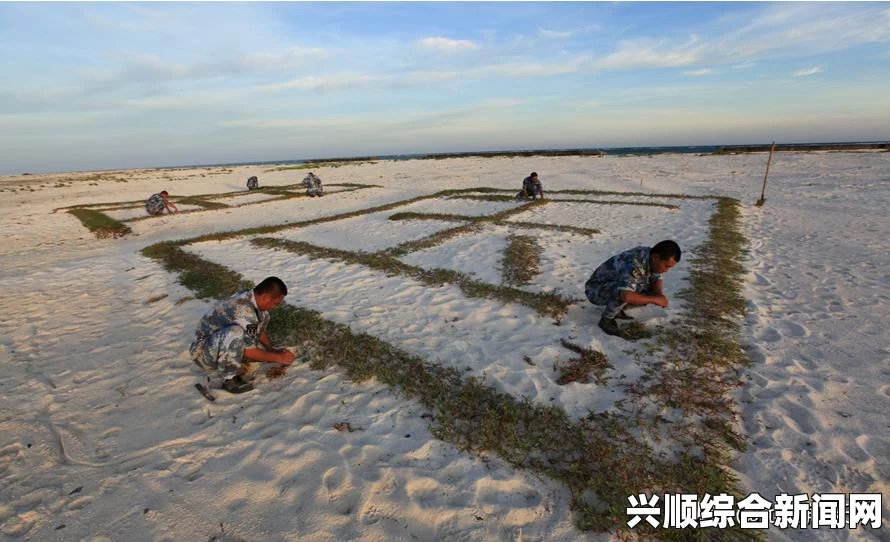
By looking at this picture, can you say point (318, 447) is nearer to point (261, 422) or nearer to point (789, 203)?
point (261, 422)

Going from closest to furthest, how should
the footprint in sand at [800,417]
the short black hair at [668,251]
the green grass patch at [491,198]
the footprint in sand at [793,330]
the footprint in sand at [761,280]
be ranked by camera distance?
the footprint in sand at [800,417] → the short black hair at [668,251] → the footprint in sand at [793,330] → the footprint in sand at [761,280] → the green grass patch at [491,198]

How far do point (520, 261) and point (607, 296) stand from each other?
2849mm

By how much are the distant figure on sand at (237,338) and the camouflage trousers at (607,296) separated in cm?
388

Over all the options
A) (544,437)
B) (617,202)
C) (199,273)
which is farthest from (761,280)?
(199,273)

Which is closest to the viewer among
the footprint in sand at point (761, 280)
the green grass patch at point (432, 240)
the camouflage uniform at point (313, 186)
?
the footprint in sand at point (761, 280)

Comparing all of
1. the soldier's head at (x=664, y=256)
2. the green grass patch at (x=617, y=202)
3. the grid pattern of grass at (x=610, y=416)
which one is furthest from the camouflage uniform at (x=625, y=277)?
the green grass patch at (x=617, y=202)

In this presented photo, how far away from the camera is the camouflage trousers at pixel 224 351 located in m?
4.17

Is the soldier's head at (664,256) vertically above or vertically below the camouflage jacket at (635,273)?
above

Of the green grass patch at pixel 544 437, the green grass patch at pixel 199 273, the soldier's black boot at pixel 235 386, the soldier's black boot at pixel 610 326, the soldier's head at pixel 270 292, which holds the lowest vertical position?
the green grass patch at pixel 544 437

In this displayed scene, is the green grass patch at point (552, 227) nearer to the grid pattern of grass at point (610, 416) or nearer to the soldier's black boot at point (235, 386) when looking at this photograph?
the grid pattern of grass at point (610, 416)

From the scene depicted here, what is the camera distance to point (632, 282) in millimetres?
5043

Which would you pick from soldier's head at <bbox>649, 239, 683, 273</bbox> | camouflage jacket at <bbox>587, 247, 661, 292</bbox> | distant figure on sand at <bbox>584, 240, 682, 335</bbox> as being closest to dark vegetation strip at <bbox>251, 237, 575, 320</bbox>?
distant figure on sand at <bbox>584, 240, 682, 335</bbox>

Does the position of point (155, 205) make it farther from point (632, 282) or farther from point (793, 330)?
point (793, 330)

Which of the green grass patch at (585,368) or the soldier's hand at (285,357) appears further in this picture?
the soldier's hand at (285,357)
